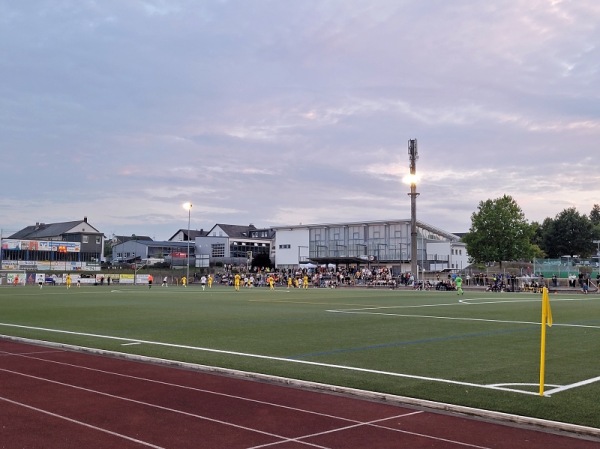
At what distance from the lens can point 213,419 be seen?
7395 mm

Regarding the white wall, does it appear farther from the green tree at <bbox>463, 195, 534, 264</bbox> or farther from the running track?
the running track

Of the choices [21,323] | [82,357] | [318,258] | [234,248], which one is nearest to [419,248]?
[318,258]

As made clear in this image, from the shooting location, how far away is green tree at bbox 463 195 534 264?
89250 mm

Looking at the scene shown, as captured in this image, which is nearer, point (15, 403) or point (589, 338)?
point (15, 403)

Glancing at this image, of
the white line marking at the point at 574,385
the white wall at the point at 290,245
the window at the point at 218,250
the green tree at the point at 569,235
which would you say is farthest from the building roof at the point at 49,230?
the white line marking at the point at 574,385

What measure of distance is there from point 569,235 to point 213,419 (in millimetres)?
110542

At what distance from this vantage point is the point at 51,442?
21.1 ft

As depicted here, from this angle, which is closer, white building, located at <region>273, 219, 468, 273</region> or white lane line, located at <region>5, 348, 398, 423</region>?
white lane line, located at <region>5, 348, 398, 423</region>

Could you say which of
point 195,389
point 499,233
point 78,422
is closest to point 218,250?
point 499,233

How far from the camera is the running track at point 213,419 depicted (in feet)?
21.2

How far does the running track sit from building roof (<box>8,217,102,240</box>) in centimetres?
10255

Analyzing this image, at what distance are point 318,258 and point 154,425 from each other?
87.8 m

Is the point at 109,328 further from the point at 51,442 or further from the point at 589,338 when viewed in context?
the point at 589,338

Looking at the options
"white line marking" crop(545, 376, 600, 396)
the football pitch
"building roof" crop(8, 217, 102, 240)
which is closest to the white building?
"building roof" crop(8, 217, 102, 240)
